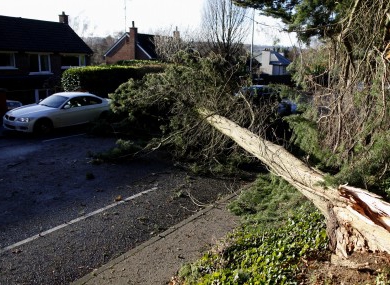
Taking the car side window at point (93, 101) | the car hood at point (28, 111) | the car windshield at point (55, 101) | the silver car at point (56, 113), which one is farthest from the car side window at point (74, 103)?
the car hood at point (28, 111)

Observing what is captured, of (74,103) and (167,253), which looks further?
(74,103)

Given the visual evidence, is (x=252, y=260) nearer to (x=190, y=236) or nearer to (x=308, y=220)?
(x=308, y=220)

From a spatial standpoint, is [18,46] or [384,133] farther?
[18,46]

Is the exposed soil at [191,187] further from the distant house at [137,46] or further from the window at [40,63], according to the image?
the distant house at [137,46]

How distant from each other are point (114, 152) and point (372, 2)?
7.58 meters

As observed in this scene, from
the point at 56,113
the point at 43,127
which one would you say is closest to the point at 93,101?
the point at 56,113

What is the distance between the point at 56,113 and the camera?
1416 centimetres

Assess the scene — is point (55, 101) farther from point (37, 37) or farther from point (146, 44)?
point (146, 44)

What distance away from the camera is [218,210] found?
8.18 metres

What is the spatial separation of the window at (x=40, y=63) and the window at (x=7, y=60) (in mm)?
1577

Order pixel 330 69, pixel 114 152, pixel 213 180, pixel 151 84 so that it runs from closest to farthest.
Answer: pixel 330 69 → pixel 213 180 → pixel 114 152 → pixel 151 84

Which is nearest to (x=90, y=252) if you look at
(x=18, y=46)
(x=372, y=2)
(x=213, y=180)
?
(x=213, y=180)

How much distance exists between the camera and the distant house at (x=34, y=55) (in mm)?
24109

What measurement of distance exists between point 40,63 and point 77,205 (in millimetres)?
21675
